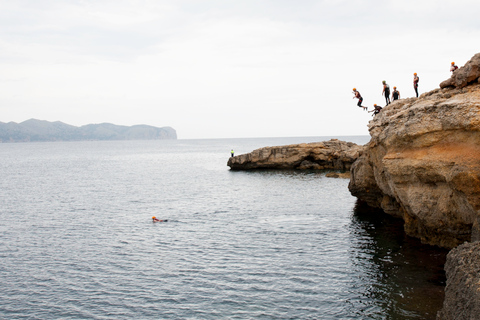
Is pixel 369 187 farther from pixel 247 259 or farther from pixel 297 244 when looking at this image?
pixel 247 259

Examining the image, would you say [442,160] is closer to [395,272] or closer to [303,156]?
[395,272]

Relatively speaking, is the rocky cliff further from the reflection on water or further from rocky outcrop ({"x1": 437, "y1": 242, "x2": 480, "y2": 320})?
rocky outcrop ({"x1": 437, "y1": 242, "x2": 480, "y2": 320})

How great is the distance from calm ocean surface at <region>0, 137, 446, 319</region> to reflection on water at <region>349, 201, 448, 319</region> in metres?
0.06

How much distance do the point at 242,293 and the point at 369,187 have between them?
23.4 m

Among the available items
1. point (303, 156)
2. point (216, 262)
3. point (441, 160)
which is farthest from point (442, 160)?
→ point (303, 156)

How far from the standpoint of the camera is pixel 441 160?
25.2 m

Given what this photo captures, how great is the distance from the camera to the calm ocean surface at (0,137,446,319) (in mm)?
21922

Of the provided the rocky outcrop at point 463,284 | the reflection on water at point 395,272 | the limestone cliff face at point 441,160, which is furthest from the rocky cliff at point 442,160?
the rocky outcrop at point 463,284

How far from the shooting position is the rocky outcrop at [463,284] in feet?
45.5

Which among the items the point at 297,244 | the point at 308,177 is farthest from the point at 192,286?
the point at 308,177

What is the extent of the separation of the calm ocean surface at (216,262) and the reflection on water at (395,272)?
6 cm

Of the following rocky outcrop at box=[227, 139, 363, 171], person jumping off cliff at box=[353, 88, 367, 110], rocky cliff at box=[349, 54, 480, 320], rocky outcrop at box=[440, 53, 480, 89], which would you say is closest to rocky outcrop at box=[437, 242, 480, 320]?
rocky cliff at box=[349, 54, 480, 320]

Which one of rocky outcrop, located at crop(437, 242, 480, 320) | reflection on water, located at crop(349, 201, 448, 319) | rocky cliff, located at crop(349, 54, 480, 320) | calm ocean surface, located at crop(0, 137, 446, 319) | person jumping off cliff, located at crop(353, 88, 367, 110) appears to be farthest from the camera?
person jumping off cliff, located at crop(353, 88, 367, 110)

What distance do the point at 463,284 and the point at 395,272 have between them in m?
11.1
